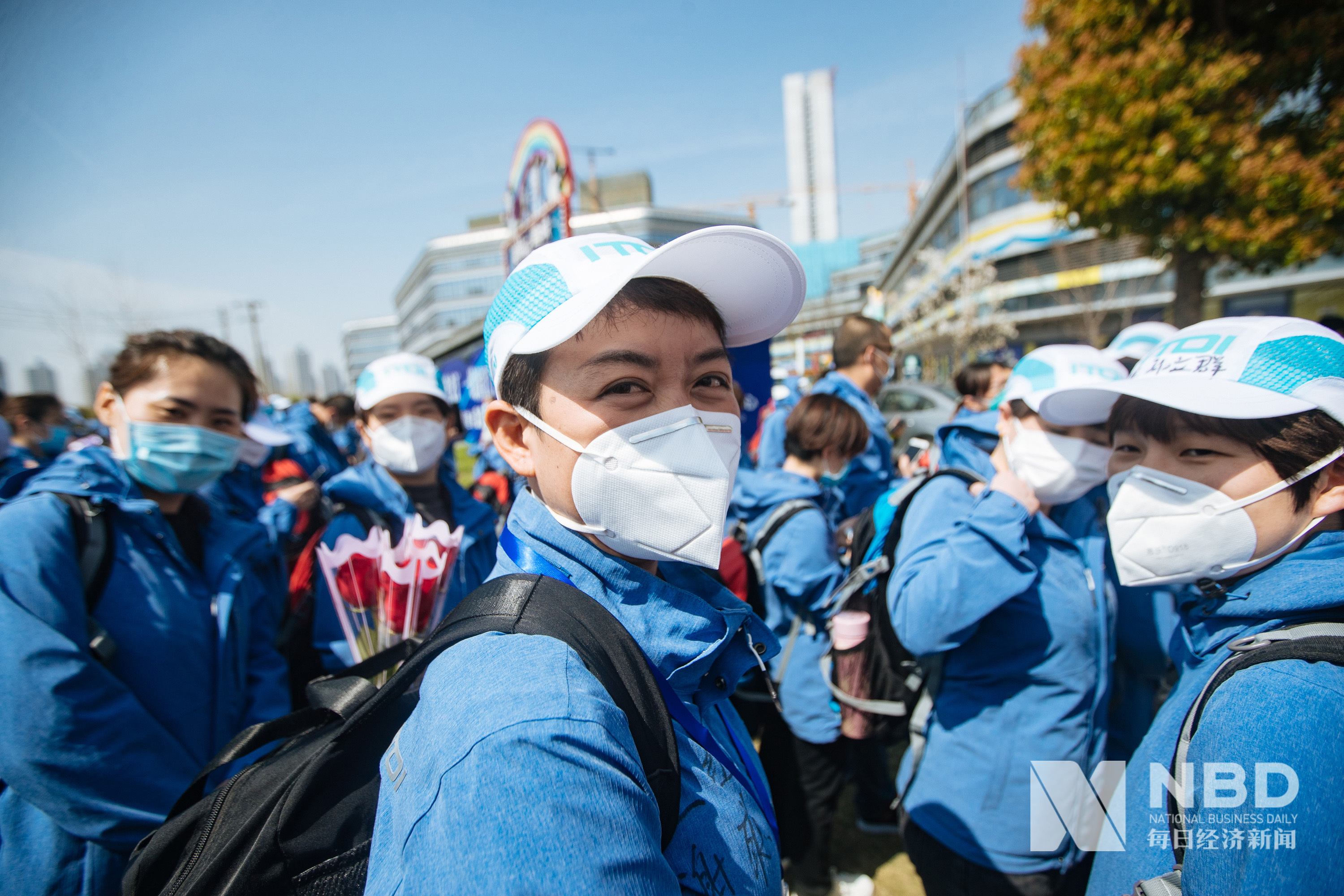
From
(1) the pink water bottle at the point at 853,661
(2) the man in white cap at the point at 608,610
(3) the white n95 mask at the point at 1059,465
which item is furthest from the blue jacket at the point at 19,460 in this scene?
(3) the white n95 mask at the point at 1059,465

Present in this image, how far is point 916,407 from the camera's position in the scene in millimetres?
13383

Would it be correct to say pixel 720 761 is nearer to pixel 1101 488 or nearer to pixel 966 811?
pixel 966 811

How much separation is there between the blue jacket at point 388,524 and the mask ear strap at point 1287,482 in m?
2.44

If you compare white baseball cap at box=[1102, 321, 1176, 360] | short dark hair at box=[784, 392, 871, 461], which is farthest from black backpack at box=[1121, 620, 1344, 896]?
white baseball cap at box=[1102, 321, 1176, 360]

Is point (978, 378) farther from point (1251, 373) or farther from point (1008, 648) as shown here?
point (1251, 373)

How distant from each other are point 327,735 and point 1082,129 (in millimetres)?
9087

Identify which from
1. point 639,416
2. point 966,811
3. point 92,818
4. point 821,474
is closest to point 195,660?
point 92,818

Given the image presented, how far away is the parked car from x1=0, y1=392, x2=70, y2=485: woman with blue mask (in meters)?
11.9

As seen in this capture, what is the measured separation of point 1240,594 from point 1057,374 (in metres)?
1.01

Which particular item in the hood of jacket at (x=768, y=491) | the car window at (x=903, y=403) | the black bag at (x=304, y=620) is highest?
the hood of jacket at (x=768, y=491)

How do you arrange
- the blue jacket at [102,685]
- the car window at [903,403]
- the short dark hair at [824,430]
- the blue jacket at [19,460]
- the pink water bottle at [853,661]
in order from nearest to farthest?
the blue jacket at [102,685]
the pink water bottle at [853,661]
the short dark hair at [824,430]
the blue jacket at [19,460]
the car window at [903,403]

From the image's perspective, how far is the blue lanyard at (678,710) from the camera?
39.9 inches

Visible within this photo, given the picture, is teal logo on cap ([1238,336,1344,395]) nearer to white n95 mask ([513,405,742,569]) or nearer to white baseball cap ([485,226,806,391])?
white baseball cap ([485,226,806,391])

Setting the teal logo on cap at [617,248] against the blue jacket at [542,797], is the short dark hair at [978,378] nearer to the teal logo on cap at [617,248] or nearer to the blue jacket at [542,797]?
the teal logo on cap at [617,248]
